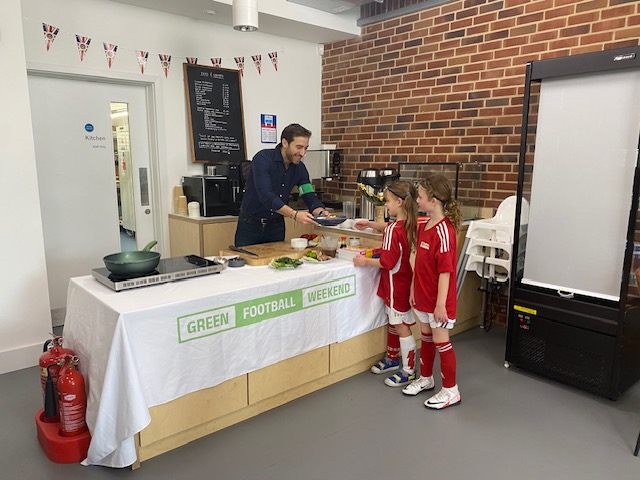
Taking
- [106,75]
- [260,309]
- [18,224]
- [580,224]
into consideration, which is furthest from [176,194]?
[580,224]

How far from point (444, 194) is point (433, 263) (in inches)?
14.3

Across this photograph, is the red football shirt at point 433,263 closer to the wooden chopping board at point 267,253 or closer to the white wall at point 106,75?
the wooden chopping board at point 267,253

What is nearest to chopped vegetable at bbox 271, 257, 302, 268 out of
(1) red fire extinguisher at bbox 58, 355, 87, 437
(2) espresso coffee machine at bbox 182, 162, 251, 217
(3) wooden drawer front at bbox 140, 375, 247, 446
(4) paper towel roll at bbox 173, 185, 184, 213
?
(3) wooden drawer front at bbox 140, 375, 247, 446

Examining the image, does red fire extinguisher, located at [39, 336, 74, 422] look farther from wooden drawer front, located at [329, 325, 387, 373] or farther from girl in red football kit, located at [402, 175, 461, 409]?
girl in red football kit, located at [402, 175, 461, 409]

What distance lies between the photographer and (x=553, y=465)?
2107 millimetres

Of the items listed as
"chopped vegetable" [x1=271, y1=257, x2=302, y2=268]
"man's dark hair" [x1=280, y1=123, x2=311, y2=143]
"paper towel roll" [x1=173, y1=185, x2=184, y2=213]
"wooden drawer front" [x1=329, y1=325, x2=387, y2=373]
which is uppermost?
"man's dark hair" [x1=280, y1=123, x2=311, y2=143]

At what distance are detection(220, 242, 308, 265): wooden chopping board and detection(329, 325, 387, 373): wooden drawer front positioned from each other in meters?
0.59

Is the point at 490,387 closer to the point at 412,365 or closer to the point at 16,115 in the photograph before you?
the point at 412,365

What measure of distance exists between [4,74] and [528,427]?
11.4ft

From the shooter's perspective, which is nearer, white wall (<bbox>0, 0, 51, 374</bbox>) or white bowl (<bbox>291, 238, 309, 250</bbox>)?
white wall (<bbox>0, 0, 51, 374</bbox>)

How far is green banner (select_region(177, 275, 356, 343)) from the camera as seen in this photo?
2.12 metres

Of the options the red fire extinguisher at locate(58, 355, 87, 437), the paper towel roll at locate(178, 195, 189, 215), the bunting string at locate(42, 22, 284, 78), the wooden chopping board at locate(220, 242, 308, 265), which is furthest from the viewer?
the paper towel roll at locate(178, 195, 189, 215)

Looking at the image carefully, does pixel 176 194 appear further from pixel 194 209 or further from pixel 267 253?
pixel 267 253

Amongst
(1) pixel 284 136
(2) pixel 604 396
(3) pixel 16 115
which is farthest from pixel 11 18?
(2) pixel 604 396
